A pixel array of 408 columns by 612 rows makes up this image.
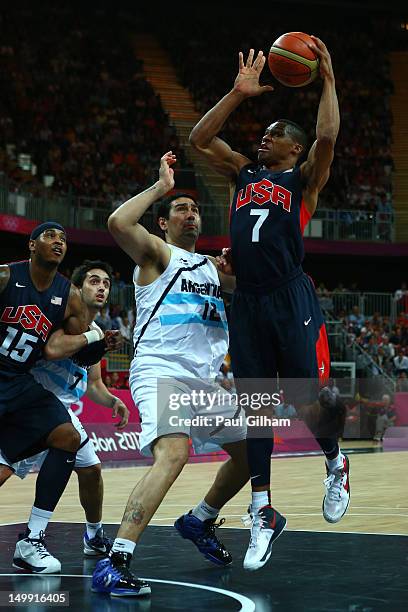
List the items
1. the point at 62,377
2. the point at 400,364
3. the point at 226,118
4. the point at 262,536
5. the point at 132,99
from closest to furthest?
the point at 262,536 → the point at 226,118 → the point at 62,377 → the point at 400,364 → the point at 132,99

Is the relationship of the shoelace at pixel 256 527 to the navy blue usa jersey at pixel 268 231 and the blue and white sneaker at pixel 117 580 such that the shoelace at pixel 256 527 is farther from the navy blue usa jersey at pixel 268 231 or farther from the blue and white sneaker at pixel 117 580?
the navy blue usa jersey at pixel 268 231

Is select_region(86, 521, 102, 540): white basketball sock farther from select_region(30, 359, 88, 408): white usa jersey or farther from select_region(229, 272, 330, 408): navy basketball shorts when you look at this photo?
select_region(229, 272, 330, 408): navy basketball shorts

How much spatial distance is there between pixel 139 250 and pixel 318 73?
5.52 feet

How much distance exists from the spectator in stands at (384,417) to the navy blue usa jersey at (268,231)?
14420mm

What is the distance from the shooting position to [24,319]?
6445mm

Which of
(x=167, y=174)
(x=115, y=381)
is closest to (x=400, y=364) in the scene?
(x=115, y=381)

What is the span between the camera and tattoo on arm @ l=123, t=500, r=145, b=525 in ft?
18.5

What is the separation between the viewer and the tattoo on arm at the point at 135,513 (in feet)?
18.5

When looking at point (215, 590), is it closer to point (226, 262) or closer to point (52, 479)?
point (52, 479)

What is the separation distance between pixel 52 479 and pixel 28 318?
1.08m

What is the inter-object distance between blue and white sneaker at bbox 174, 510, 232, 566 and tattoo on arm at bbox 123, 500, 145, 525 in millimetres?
1038

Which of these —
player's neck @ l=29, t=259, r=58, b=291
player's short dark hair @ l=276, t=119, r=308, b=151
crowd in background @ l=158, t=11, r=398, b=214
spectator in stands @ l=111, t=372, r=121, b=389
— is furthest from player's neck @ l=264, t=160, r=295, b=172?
crowd in background @ l=158, t=11, r=398, b=214

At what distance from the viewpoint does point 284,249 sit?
244 inches

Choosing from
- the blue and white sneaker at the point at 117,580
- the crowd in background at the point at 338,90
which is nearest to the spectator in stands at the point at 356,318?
the crowd in background at the point at 338,90
